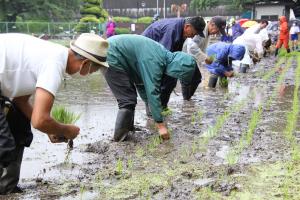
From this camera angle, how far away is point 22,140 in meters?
3.44

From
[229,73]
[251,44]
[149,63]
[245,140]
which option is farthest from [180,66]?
[251,44]

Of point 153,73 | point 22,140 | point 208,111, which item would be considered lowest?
point 208,111

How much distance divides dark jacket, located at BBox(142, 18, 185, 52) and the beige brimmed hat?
3005 millimetres

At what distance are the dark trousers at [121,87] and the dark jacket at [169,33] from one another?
1300mm

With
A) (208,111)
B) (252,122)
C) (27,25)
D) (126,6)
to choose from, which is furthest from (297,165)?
(126,6)

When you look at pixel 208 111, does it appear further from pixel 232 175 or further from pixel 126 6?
pixel 126 6

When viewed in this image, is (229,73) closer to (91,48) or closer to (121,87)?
(121,87)

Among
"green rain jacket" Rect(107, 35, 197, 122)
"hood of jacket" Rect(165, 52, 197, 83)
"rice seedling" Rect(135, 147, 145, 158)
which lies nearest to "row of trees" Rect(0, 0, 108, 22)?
"green rain jacket" Rect(107, 35, 197, 122)

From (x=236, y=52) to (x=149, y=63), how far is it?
178 inches

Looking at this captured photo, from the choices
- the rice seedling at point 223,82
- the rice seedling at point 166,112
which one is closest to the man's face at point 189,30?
the rice seedling at point 166,112

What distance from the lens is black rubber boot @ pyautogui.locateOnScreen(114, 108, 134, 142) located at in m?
5.00

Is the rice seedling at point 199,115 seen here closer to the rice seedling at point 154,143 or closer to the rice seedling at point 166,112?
the rice seedling at point 166,112

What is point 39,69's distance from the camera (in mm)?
2881

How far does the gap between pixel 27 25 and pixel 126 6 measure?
81.7 feet
